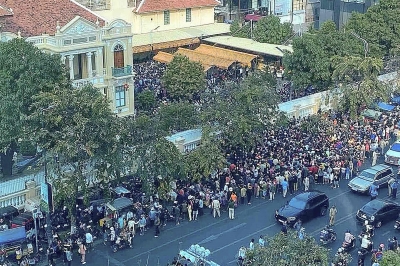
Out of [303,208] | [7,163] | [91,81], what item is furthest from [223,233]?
[91,81]

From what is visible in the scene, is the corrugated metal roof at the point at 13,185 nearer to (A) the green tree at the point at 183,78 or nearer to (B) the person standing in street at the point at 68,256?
(B) the person standing in street at the point at 68,256

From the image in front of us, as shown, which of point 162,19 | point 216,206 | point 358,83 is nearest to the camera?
point 216,206

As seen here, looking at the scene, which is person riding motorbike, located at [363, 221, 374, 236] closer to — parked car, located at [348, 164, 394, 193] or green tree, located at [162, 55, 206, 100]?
parked car, located at [348, 164, 394, 193]

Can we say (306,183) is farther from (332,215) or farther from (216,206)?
(216,206)

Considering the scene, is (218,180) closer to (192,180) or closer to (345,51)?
(192,180)

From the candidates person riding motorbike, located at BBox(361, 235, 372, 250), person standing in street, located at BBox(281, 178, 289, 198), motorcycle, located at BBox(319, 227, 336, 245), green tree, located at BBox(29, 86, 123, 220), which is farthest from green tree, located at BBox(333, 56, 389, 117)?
green tree, located at BBox(29, 86, 123, 220)

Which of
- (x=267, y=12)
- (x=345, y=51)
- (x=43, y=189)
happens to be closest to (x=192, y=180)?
(x=43, y=189)
